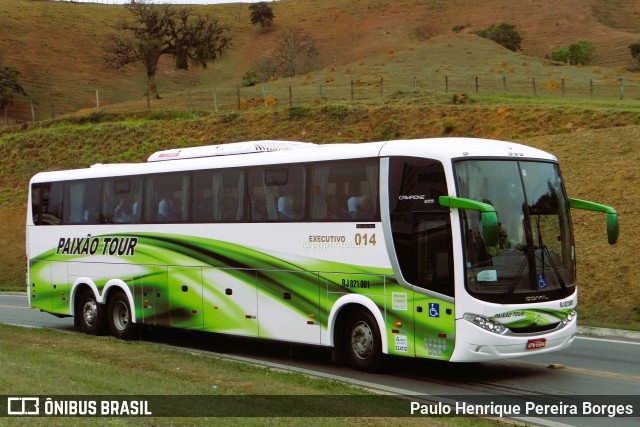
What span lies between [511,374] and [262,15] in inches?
4553

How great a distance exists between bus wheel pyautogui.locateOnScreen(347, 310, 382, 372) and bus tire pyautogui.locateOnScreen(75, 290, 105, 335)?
690 centimetres

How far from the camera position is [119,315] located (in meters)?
18.2

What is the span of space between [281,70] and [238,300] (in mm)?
85506

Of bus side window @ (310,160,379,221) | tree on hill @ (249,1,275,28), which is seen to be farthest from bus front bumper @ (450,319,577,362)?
tree on hill @ (249,1,275,28)

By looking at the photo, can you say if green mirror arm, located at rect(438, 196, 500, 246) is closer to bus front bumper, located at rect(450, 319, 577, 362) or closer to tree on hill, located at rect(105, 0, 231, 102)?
bus front bumper, located at rect(450, 319, 577, 362)

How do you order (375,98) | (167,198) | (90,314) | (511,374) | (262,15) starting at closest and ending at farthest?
(511,374) < (167,198) < (90,314) < (375,98) < (262,15)

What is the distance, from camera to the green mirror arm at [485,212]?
10820 millimetres

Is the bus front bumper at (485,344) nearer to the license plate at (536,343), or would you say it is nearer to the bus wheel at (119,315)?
the license plate at (536,343)

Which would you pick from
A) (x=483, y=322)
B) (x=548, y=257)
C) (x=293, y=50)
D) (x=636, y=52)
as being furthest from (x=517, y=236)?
(x=293, y=50)

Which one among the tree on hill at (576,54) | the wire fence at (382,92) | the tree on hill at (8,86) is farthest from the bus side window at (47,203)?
the tree on hill at (576,54)

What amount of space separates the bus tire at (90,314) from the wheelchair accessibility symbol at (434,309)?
8.69 meters

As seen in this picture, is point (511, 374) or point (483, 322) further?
point (511, 374)

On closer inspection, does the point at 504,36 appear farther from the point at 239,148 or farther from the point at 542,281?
the point at 542,281

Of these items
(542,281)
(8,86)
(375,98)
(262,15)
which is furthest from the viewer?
(262,15)
